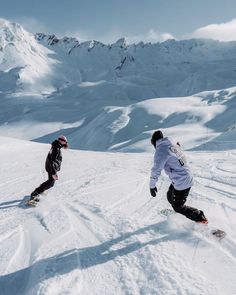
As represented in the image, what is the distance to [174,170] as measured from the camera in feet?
22.8

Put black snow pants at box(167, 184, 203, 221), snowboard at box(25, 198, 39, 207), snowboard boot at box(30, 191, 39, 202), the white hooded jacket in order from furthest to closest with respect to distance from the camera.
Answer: snowboard boot at box(30, 191, 39, 202) < snowboard at box(25, 198, 39, 207) < black snow pants at box(167, 184, 203, 221) < the white hooded jacket

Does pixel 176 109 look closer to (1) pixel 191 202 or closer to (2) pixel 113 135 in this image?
(2) pixel 113 135

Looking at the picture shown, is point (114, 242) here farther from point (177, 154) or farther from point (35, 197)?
point (35, 197)

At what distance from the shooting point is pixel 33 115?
542 feet

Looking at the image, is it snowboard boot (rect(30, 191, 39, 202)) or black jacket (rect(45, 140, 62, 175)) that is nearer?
snowboard boot (rect(30, 191, 39, 202))

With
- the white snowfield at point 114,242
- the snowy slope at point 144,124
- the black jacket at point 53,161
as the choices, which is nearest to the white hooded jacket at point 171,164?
the white snowfield at point 114,242

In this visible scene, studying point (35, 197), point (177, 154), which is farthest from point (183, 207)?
point (35, 197)

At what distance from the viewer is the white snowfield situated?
5492 millimetres

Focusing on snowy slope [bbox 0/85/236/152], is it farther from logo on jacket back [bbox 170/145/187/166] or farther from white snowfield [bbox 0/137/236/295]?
logo on jacket back [bbox 170/145/187/166]

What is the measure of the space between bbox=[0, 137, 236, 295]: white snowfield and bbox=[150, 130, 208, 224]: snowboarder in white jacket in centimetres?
43

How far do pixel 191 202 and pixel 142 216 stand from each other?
1.67 m

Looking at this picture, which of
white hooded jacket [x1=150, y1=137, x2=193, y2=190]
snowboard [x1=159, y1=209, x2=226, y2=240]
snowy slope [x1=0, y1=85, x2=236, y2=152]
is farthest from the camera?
snowy slope [x1=0, y1=85, x2=236, y2=152]

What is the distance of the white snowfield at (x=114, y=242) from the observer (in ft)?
18.0

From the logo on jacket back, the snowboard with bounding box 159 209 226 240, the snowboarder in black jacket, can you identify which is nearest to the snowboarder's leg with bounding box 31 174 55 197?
the snowboarder in black jacket
